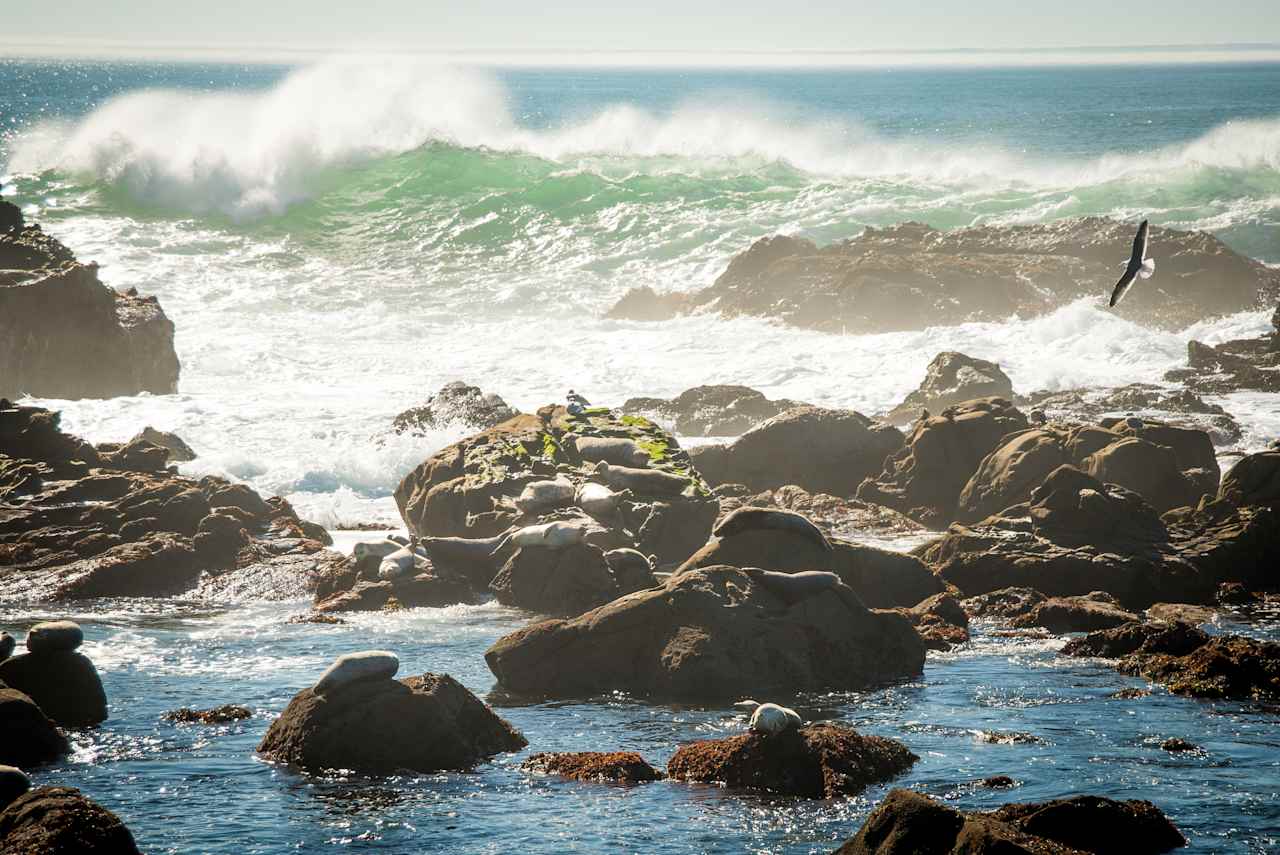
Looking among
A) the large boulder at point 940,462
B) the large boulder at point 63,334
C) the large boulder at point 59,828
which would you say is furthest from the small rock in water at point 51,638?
the large boulder at point 63,334

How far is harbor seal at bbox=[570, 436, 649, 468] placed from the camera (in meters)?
22.6

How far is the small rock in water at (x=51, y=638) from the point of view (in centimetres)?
1387

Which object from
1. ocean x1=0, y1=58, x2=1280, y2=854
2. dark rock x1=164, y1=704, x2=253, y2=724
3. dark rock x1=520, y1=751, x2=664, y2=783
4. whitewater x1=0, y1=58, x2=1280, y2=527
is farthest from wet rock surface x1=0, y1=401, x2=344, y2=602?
dark rock x1=520, y1=751, x2=664, y2=783

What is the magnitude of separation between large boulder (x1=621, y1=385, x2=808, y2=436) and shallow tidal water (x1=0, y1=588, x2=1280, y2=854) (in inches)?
576

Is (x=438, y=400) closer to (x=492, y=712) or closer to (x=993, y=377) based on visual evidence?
(x=993, y=377)

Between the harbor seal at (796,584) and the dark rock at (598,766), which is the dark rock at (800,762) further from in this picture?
the harbor seal at (796,584)

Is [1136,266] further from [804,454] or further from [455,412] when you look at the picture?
[455,412]

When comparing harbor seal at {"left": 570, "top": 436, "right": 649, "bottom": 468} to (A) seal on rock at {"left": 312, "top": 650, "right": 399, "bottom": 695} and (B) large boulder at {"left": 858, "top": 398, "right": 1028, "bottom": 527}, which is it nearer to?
(B) large boulder at {"left": 858, "top": 398, "right": 1028, "bottom": 527}

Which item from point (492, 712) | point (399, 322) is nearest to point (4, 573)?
point (492, 712)

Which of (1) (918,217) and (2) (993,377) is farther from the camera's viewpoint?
(1) (918,217)

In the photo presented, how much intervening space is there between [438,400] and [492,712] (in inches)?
674

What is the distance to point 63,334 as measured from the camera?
3222cm

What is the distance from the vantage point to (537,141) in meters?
80.8

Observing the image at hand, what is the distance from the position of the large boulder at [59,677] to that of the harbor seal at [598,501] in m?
8.42
